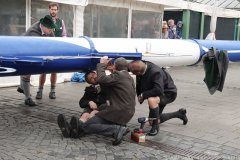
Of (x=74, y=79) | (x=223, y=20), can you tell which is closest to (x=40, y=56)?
(x=74, y=79)

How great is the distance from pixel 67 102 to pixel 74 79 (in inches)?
104

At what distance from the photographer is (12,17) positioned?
9.42 m

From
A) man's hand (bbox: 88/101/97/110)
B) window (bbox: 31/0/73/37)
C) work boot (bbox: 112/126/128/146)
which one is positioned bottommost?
work boot (bbox: 112/126/128/146)

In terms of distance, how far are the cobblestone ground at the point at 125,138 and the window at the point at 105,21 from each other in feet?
10.4

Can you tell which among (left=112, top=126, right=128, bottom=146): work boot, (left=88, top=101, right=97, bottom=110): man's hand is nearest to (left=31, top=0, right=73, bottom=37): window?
(left=88, top=101, right=97, bottom=110): man's hand

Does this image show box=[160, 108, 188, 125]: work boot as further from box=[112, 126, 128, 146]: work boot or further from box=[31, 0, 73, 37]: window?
box=[31, 0, 73, 37]: window

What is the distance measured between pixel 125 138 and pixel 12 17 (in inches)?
A: 197

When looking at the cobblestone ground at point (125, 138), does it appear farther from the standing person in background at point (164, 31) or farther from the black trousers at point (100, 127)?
the standing person in background at point (164, 31)

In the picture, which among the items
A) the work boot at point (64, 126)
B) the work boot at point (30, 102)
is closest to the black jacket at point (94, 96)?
the work boot at point (64, 126)

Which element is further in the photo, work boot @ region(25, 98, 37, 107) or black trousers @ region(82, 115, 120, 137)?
work boot @ region(25, 98, 37, 107)

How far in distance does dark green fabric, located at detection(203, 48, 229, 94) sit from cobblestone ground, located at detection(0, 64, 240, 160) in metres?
0.56

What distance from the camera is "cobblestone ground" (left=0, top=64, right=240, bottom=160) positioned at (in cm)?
499

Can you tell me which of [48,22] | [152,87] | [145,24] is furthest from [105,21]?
[152,87]

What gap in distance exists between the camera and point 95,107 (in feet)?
19.0
